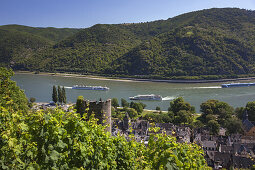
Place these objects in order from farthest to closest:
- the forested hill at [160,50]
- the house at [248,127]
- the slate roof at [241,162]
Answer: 1. the forested hill at [160,50]
2. the house at [248,127]
3. the slate roof at [241,162]

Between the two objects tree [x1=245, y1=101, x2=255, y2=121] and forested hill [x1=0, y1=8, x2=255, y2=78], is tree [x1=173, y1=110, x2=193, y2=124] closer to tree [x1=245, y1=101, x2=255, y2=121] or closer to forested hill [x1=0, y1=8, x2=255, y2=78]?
tree [x1=245, y1=101, x2=255, y2=121]

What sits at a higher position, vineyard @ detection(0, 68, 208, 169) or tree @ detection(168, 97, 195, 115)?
vineyard @ detection(0, 68, 208, 169)

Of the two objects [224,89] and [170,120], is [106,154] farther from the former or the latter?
[224,89]

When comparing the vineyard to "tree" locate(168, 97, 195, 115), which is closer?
the vineyard

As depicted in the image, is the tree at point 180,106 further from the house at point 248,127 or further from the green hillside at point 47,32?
the green hillside at point 47,32

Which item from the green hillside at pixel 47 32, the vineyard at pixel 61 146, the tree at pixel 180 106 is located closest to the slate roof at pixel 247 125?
the tree at pixel 180 106

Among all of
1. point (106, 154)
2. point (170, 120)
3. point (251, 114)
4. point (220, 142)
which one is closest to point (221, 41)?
point (251, 114)

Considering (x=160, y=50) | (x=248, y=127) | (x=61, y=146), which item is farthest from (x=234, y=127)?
(x=160, y=50)

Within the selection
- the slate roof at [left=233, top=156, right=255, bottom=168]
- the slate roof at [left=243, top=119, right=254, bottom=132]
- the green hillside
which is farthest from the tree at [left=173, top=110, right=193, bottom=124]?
the green hillside
